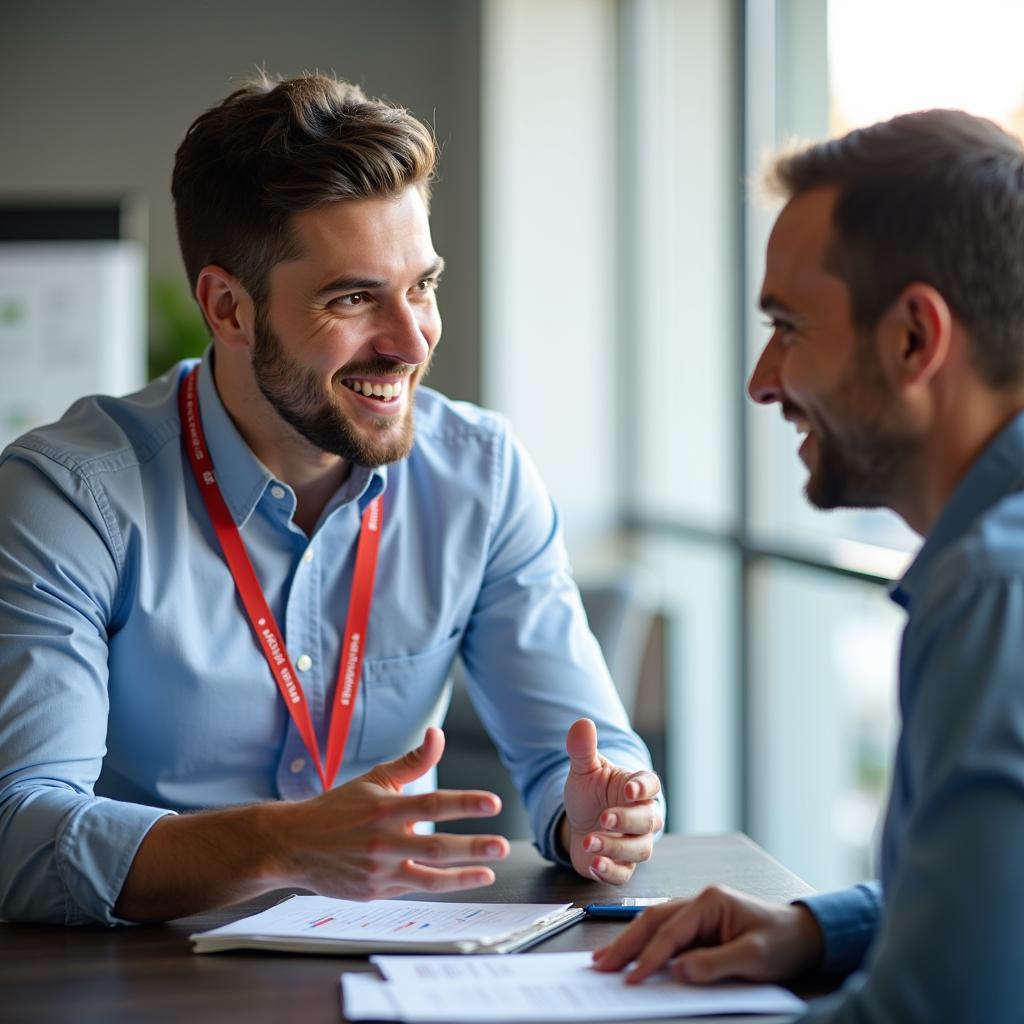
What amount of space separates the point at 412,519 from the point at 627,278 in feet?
12.7

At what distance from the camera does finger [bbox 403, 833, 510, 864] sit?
49.5 inches

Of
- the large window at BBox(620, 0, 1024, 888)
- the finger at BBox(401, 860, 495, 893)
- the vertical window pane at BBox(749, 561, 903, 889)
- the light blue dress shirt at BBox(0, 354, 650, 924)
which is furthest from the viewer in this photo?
the vertical window pane at BBox(749, 561, 903, 889)

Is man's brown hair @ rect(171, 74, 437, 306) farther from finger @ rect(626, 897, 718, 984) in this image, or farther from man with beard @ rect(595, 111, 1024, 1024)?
finger @ rect(626, 897, 718, 984)

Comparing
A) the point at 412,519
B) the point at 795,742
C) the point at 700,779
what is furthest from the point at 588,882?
the point at 700,779

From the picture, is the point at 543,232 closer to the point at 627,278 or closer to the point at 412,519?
the point at 627,278

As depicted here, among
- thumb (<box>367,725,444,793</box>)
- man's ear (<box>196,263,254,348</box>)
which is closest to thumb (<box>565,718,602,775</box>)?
thumb (<box>367,725,444,793</box>)

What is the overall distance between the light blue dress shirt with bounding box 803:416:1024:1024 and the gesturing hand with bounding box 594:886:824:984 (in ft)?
0.49

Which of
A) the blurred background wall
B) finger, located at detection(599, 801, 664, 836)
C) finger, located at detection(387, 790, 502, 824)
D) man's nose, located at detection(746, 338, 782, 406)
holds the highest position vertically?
the blurred background wall

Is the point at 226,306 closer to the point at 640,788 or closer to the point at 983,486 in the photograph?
the point at 640,788

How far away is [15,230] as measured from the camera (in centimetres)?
481

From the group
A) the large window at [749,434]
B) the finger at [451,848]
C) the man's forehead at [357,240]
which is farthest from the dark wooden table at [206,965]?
the large window at [749,434]

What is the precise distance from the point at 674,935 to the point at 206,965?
0.44 meters

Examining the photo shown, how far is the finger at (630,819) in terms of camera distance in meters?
1.56

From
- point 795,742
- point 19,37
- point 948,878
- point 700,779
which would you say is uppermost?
point 19,37
